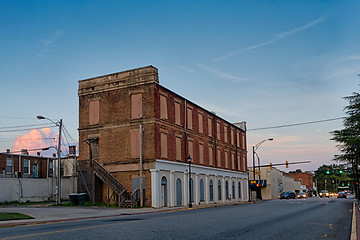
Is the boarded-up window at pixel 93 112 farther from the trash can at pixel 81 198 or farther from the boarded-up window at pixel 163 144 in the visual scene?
the trash can at pixel 81 198

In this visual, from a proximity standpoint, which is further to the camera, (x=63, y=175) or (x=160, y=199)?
(x=63, y=175)

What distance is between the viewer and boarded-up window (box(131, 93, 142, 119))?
37.1 meters

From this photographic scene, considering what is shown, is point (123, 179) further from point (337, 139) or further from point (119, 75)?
point (337, 139)

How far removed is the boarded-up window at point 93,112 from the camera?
39688 millimetres

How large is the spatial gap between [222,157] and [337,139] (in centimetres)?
1621

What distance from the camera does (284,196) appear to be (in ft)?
226

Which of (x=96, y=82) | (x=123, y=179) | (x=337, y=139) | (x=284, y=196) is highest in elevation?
(x=96, y=82)

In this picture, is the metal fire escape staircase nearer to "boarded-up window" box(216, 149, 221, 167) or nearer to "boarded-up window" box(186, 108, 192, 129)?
"boarded-up window" box(186, 108, 192, 129)

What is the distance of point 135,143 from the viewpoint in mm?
36812

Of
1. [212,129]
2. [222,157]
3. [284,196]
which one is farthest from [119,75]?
[284,196]

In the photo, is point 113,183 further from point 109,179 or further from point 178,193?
point 178,193

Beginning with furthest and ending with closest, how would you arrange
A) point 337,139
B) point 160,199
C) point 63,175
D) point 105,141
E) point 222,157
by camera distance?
1. point 63,175
2. point 222,157
3. point 337,139
4. point 105,141
5. point 160,199

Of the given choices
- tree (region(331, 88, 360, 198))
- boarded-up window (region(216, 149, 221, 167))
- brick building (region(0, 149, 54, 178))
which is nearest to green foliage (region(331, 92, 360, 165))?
tree (region(331, 88, 360, 198))

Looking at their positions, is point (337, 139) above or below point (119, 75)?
below
